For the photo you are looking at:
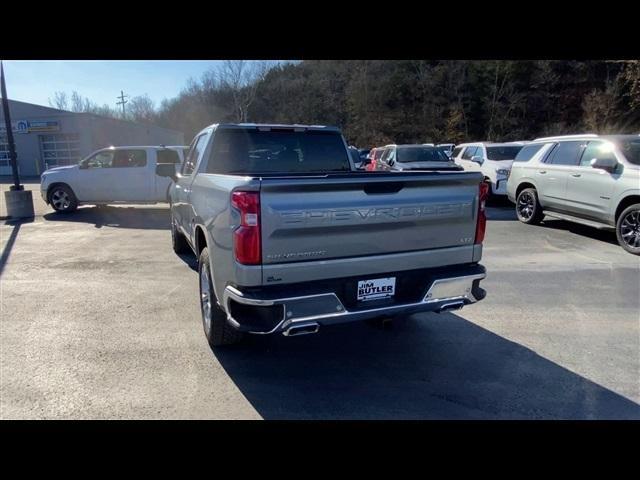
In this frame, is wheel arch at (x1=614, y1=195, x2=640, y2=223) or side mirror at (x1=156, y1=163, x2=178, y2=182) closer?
side mirror at (x1=156, y1=163, x2=178, y2=182)

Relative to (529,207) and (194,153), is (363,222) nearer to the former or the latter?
(194,153)

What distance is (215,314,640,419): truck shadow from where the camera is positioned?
2.99 metres

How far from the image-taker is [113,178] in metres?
12.1

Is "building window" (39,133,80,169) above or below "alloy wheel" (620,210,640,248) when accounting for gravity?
above

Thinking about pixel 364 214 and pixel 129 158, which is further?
pixel 129 158

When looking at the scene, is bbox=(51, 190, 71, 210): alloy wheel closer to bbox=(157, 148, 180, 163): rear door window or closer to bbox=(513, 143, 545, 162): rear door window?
bbox=(157, 148, 180, 163): rear door window

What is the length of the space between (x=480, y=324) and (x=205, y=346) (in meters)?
2.90

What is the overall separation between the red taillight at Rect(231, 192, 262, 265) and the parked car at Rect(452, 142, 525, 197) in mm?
10998

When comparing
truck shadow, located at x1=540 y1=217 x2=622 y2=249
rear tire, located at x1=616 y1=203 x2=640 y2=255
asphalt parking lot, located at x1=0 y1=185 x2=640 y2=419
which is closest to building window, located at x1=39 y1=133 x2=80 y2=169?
asphalt parking lot, located at x1=0 y1=185 x2=640 y2=419

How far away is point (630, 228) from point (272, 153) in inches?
258

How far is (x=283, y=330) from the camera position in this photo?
2879mm

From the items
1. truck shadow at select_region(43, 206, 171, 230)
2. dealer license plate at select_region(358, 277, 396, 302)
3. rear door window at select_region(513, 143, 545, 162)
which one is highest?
rear door window at select_region(513, 143, 545, 162)

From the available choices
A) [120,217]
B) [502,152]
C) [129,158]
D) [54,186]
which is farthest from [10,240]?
[502,152]
